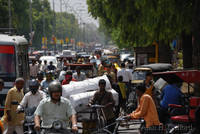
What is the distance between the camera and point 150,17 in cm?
1385

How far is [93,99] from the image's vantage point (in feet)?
37.5

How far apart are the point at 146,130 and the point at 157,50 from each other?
60.4 feet

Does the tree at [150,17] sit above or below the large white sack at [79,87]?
above

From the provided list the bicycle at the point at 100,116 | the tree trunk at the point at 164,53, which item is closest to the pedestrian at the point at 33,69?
the tree trunk at the point at 164,53

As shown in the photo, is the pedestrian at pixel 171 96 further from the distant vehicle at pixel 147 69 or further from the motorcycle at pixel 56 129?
the distant vehicle at pixel 147 69

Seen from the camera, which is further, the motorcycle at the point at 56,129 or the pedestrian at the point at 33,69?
the pedestrian at the point at 33,69

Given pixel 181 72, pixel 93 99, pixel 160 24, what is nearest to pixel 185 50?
pixel 160 24

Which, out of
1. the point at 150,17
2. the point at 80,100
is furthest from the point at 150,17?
the point at 80,100

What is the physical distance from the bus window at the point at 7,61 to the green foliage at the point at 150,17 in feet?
13.1

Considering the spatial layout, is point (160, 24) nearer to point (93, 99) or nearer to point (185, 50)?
point (93, 99)

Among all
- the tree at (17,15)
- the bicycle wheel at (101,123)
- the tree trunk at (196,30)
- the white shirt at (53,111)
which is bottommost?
the bicycle wheel at (101,123)

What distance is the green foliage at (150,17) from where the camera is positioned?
44.9 ft

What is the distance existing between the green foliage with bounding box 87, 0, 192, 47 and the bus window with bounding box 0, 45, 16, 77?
4007 millimetres

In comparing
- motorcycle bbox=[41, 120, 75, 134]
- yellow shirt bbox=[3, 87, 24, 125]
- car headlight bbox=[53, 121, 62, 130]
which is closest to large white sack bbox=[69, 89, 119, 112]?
yellow shirt bbox=[3, 87, 24, 125]
